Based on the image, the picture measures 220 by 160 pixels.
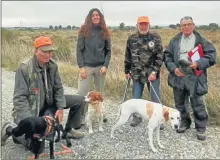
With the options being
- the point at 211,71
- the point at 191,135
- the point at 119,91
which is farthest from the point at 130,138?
the point at 211,71

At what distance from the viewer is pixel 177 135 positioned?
245 inches

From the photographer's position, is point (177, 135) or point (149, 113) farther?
point (177, 135)

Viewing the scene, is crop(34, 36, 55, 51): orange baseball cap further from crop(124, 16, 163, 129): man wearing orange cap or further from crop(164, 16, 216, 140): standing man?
crop(164, 16, 216, 140): standing man

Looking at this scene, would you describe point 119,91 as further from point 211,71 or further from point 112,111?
point 211,71

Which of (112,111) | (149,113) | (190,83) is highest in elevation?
(190,83)

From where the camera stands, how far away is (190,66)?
5805 mm

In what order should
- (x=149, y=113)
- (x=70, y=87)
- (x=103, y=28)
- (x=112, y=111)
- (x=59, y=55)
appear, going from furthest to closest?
(x=59, y=55)
(x=70, y=87)
(x=112, y=111)
(x=103, y=28)
(x=149, y=113)

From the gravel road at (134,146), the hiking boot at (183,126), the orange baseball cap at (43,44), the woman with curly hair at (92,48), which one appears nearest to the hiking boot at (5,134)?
the gravel road at (134,146)

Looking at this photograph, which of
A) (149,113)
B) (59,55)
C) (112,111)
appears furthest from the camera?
(59,55)

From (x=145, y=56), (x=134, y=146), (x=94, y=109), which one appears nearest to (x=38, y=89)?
(x=94, y=109)

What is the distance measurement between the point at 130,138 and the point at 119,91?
11.4 feet

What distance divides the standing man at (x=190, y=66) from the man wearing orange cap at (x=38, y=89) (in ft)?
6.45

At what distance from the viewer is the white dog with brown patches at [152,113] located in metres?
5.41

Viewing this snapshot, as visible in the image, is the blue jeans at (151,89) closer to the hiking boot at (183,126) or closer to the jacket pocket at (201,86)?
the hiking boot at (183,126)
